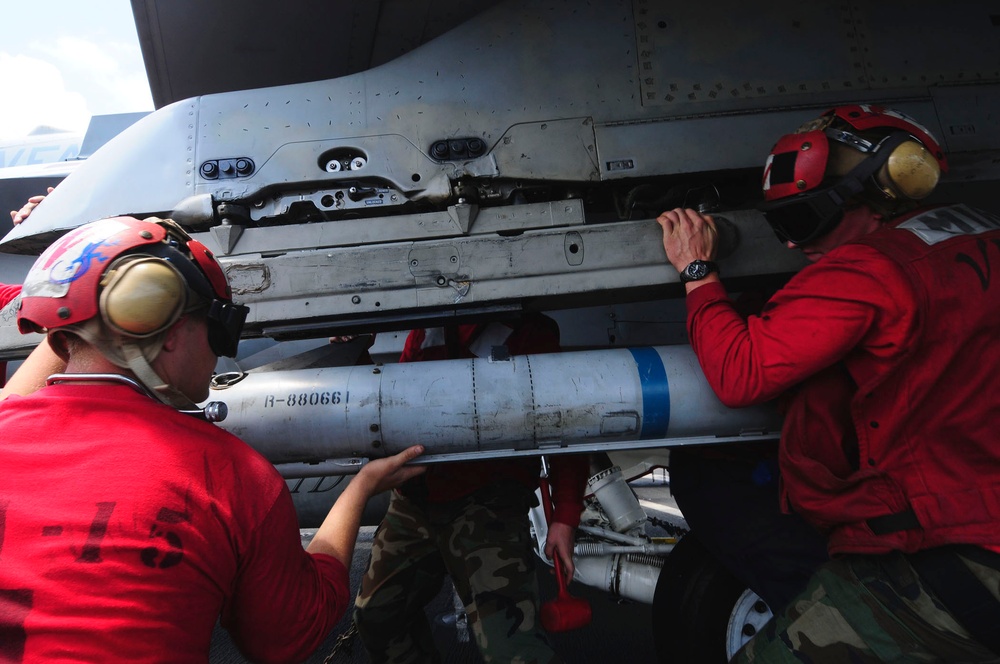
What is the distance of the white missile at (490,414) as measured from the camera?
186 cm

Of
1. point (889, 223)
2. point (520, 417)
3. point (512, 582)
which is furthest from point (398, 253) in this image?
point (889, 223)

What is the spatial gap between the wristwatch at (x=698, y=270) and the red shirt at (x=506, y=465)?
67 centimetres

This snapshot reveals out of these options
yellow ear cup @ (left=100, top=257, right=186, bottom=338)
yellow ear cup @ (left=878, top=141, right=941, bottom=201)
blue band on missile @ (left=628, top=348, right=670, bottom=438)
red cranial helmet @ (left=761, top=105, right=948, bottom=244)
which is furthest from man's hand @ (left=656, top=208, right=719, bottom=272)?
yellow ear cup @ (left=100, top=257, right=186, bottom=338)

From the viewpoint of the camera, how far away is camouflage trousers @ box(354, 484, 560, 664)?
1872mm

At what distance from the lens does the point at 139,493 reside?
3.19ft

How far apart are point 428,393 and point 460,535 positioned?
539 millimetres

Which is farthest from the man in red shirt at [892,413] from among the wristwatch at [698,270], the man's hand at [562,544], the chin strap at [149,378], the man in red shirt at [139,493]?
the chin strap at [149,378]

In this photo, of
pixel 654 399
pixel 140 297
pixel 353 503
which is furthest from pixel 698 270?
pixel 140 297

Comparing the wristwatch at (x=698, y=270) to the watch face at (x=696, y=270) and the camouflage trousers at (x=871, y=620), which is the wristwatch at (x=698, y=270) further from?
the camouflage trousers at (x=871, y=620)

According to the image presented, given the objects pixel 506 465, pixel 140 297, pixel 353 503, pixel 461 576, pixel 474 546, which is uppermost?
pixel 140 297

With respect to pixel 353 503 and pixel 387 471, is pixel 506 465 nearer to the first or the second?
pixel 387 471

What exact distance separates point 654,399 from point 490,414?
532 mm

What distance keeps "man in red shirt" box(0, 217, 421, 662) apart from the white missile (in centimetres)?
52

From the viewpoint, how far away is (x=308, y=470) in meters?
1.99
